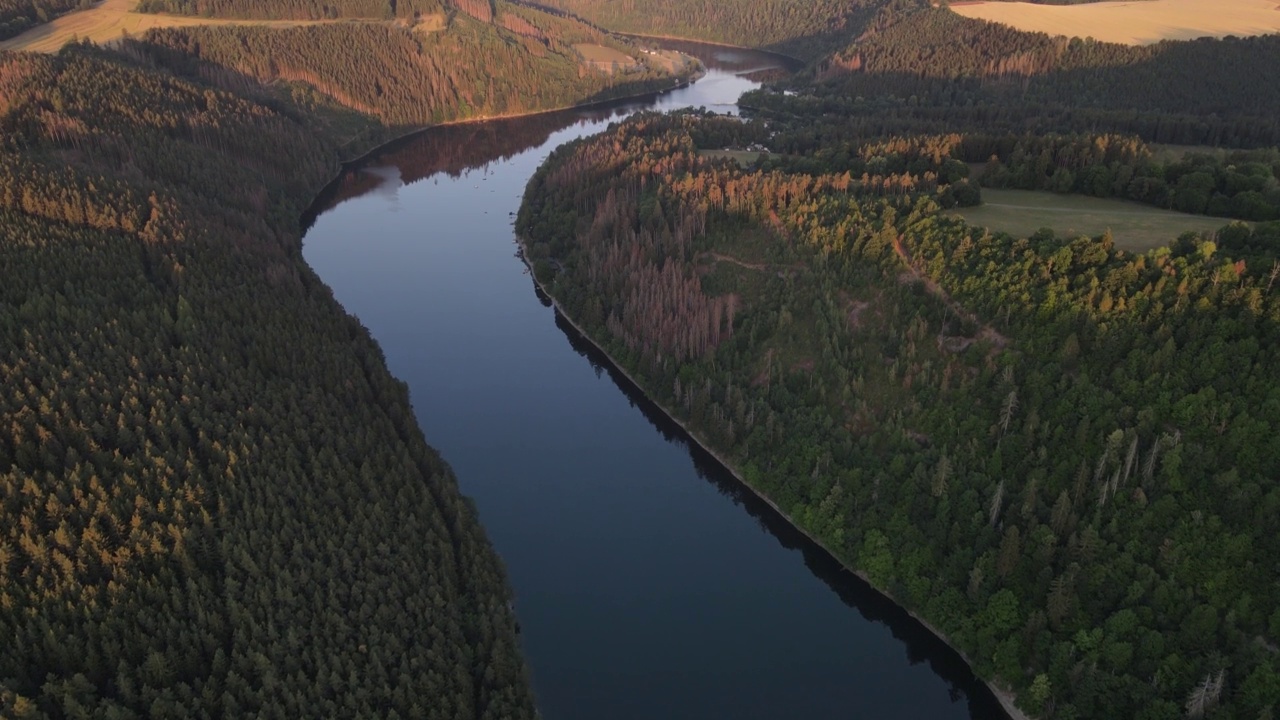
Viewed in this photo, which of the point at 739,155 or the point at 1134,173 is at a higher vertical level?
the point at 739,155

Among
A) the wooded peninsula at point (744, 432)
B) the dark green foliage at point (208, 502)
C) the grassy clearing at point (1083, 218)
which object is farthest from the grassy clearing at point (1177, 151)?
the dark green foliage at point (208, 502)

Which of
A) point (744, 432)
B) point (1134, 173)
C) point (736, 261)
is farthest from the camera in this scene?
point (736, 261)

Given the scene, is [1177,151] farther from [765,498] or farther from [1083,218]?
[765,498]

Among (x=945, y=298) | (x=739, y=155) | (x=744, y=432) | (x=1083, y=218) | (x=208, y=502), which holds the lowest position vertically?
(x=744, y=432)

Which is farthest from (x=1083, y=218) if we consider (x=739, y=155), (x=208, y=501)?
(x=208, y=501)

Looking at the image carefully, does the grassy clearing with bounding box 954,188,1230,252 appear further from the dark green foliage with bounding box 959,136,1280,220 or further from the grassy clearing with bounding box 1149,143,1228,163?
the grassy clearing with bounding box 1149,143,1228,163

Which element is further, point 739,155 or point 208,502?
point 739,155

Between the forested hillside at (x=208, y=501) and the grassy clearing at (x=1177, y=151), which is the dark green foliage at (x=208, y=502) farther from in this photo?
the grassy clearing at (x=1177, y=151)

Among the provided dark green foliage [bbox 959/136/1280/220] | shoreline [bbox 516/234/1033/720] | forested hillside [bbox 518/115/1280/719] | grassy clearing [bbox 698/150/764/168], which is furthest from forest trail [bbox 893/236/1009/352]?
grassy clearing [bbox 698/150/764/168]
